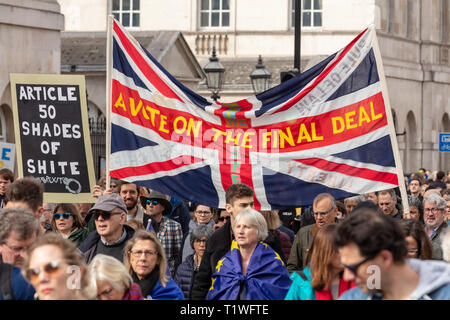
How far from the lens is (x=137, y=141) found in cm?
1137

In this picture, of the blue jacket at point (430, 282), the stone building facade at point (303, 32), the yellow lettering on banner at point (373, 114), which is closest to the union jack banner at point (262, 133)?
the yellow lettering on banner at point (373, 114)

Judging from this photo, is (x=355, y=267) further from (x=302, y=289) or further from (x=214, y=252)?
(x=214, y=252)

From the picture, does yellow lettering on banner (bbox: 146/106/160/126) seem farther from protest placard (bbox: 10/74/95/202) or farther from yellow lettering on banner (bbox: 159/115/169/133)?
protest placard (bbox: 10/74/95/202)

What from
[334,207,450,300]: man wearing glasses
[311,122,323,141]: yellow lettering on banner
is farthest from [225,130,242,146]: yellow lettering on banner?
[334,207,450,300]: man wearing glasses

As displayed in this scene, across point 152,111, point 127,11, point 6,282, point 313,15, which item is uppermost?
point 127,11

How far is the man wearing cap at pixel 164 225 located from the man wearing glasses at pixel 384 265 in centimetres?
593

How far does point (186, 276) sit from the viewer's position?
32.4 feet

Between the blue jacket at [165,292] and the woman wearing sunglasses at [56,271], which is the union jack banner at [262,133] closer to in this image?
the blue jacket at [165,292]

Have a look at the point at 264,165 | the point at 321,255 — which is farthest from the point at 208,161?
A: the point at 321,255

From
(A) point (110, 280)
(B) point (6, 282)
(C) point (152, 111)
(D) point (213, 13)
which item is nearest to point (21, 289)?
(B) point (6, 282)

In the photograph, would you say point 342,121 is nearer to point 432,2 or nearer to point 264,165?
point 264,165

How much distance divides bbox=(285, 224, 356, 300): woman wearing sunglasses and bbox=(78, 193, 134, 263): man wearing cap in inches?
98.5

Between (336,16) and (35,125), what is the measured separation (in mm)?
27914

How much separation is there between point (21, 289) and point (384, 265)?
6.85 feet
